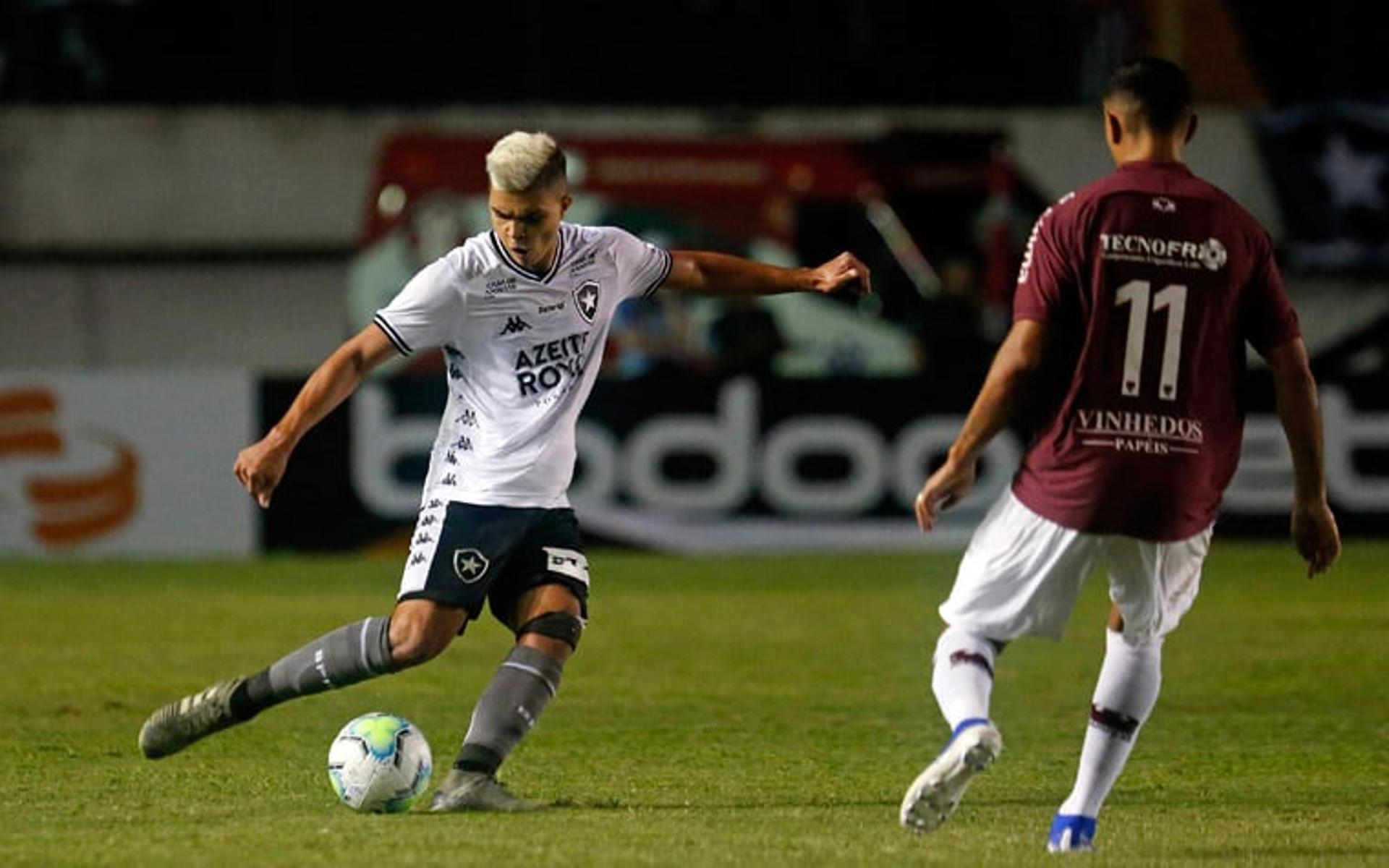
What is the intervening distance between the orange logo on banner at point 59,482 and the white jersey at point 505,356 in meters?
11.9

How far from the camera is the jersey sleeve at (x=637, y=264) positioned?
7754mm

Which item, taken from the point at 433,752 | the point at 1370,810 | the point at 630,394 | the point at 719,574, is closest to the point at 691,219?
the point at 630,394

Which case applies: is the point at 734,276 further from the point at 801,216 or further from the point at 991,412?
the point at 801,216

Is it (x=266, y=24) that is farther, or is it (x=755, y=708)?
(x=266, y=24)

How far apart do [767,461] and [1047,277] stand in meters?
12.9

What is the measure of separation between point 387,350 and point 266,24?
61.4 ft

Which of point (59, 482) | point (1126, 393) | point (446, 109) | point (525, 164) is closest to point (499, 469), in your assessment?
point (525, 164)

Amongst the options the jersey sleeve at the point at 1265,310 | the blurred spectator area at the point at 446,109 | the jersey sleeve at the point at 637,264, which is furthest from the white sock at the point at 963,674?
the blurred spectator area at the point at 446,109

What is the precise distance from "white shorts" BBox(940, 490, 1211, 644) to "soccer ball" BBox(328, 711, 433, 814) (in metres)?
1.78

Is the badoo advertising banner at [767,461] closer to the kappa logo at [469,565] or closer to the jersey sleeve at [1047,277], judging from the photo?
the kappa logo at [469,565]

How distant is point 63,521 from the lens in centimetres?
1906

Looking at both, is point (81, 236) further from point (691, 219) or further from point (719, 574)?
point (719, 574)

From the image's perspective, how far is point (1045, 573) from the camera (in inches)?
253

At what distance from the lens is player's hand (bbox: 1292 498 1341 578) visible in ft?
21.6
